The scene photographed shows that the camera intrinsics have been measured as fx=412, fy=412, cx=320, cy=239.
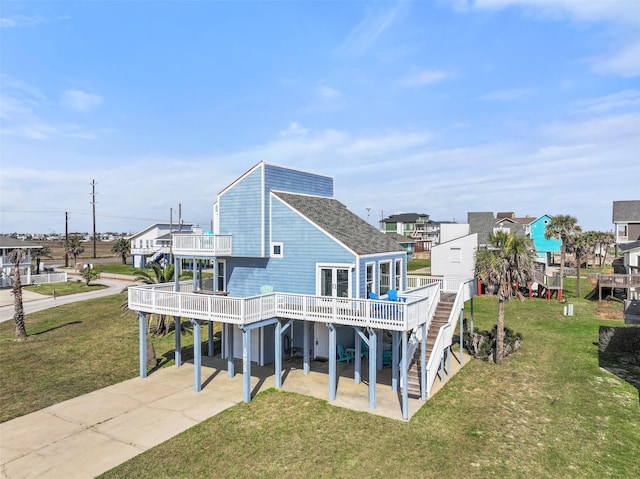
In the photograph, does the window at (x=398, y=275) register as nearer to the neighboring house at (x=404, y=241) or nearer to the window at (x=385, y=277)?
the window at (x=385, y=277)

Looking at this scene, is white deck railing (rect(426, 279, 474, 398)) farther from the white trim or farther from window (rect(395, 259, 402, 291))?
the white trim

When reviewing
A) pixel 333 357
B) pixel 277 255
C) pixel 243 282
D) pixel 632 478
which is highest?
pixel 277 255

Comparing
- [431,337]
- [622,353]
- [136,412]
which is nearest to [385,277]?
[431,337]

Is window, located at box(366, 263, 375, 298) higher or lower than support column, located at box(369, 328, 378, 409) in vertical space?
higher

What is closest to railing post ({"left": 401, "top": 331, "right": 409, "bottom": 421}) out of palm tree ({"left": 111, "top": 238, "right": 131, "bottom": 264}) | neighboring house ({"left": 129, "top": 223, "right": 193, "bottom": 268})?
neighboring house ({"left": 129, "top": 223, "right": 193, "bottom": 268})

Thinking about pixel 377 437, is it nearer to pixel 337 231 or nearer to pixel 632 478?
pixel 632 478

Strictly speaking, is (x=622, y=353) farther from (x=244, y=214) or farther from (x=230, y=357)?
(x=244, y=214)

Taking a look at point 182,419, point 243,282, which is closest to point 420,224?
point 243,282
